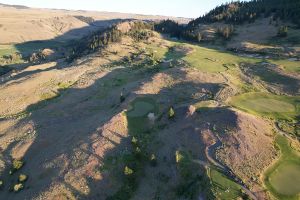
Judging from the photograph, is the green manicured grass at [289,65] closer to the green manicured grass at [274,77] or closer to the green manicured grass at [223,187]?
the green manicured grass at [274,77]

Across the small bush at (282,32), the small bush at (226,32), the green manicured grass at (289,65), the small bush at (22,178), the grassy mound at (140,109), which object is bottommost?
the small bush at (22,178)

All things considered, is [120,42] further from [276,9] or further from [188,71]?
[276,9]

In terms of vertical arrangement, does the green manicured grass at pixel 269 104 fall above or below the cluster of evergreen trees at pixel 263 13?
below

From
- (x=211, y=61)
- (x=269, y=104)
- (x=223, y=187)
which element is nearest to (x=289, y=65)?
(x=211, y=61)

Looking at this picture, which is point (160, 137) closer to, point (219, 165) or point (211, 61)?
point (219, 165)

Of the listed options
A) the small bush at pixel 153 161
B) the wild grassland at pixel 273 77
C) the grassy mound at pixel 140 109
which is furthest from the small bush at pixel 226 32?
the small bush at pixel 153 161
